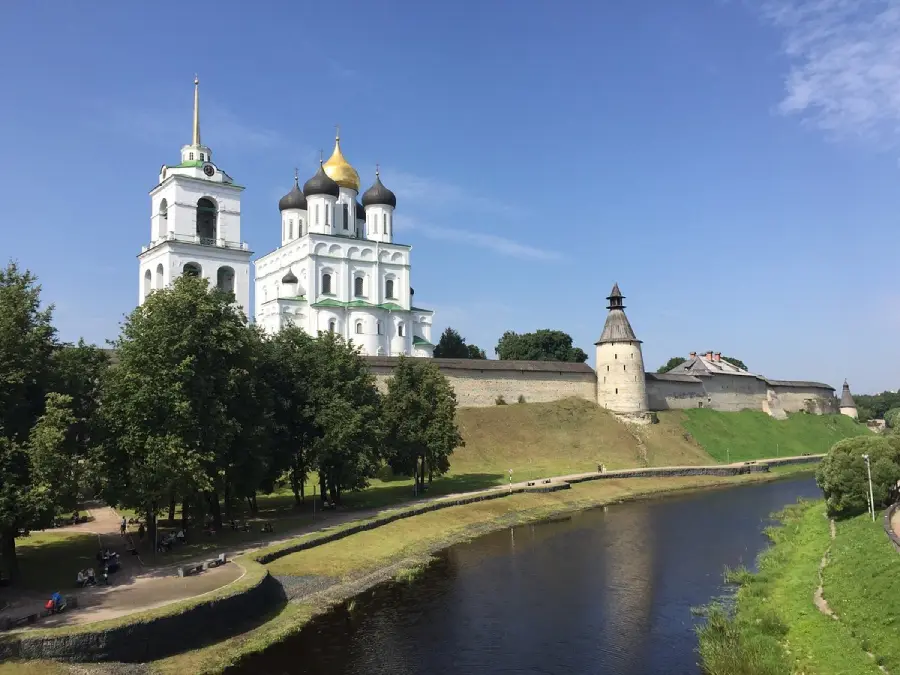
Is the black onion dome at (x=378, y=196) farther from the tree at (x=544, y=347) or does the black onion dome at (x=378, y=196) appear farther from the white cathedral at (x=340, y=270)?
the tree at (x=544, y=347)

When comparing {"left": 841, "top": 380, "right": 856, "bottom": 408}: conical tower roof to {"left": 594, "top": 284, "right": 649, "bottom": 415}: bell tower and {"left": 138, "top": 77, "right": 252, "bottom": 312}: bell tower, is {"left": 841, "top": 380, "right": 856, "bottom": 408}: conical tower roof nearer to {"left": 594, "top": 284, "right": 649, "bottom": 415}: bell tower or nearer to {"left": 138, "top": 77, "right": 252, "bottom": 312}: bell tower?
{"left": 594, "top": 284, "right": 649, "bottom": 415}: bell tower

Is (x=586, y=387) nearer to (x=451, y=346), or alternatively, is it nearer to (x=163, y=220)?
(x=451, y=346)

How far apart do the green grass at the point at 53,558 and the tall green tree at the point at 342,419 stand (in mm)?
7962

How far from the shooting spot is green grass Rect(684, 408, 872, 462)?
169 ft

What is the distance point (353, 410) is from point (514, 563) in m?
8.53

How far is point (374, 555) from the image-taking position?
74.0ft

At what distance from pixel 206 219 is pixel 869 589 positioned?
3653 centimetres

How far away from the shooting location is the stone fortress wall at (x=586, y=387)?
1928 inches

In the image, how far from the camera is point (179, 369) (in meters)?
19.9

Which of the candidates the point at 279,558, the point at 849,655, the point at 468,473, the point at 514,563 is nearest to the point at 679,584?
the point at 514,563

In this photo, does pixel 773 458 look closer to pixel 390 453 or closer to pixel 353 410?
pixel 390 453

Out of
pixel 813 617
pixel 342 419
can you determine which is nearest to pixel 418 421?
pixel 342 419

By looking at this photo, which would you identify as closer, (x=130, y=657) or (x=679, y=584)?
(x=130, y=657)

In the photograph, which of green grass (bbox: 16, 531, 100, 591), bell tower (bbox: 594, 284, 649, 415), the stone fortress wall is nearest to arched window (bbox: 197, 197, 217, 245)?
the stone fortress wall
